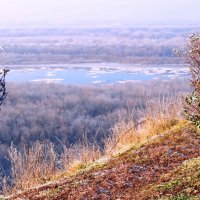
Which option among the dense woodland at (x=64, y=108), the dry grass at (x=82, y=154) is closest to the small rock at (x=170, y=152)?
the dry grass at (x=82, y=154)

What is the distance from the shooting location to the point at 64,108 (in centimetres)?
4050

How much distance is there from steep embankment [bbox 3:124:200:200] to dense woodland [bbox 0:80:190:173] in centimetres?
1870

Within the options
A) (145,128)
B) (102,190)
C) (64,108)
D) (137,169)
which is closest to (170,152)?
(137,169)

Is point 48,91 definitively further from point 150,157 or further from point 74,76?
point 150,157

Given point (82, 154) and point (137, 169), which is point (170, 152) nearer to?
point (137, 169)

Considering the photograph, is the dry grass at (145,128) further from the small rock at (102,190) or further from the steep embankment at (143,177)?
the small rock at (102,190)

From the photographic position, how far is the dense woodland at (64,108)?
29.3m

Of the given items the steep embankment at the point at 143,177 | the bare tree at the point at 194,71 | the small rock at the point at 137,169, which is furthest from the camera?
the small rock at the point at 137,169

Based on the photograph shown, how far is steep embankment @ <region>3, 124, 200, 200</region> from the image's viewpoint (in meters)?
5.15

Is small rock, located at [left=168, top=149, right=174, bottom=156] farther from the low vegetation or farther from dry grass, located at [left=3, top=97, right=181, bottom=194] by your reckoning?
dry grass, located at [left=3, top=97, right=181, bottom=194]

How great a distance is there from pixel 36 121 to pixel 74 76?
73.2 ft

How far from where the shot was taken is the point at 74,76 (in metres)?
56.5

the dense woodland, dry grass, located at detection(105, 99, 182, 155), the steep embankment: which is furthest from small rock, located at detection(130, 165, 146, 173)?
the dense woodland

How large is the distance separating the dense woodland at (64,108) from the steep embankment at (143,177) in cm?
1870
